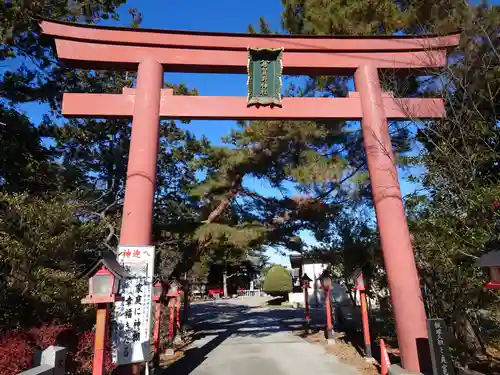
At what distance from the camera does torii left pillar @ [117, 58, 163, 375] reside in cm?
604

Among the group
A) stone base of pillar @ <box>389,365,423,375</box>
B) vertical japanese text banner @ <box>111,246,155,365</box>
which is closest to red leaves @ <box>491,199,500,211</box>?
stone base of pillar @ <box>389,365,423,375</box>

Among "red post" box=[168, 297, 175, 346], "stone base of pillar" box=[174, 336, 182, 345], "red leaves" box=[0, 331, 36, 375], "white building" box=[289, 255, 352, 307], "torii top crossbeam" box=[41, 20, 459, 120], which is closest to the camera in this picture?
"red leaves" box=[0, 331, 36, 375]

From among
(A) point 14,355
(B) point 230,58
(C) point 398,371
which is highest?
(B) point 230,58

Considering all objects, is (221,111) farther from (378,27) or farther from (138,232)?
(378,27)

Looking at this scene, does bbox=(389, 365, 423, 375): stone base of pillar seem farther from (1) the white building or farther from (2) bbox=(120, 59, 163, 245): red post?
(1) the white building

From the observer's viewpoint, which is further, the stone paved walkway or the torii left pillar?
the stone paved walkway

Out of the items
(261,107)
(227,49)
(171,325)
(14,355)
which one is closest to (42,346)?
(14,355)

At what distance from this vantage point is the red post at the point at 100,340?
15.0 feet

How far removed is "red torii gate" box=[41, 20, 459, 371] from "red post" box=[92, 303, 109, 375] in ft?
4.55

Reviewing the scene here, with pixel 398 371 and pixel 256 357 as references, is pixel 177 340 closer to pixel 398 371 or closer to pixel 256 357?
pixel 256 357

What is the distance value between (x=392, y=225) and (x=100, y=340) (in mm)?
5334

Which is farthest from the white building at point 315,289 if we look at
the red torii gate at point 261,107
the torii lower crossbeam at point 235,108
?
the torii lower crossbeam at point 235,108

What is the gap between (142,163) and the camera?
6.42m

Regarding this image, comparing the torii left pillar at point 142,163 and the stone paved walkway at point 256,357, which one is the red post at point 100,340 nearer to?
the torii left pillar at point 142,163
